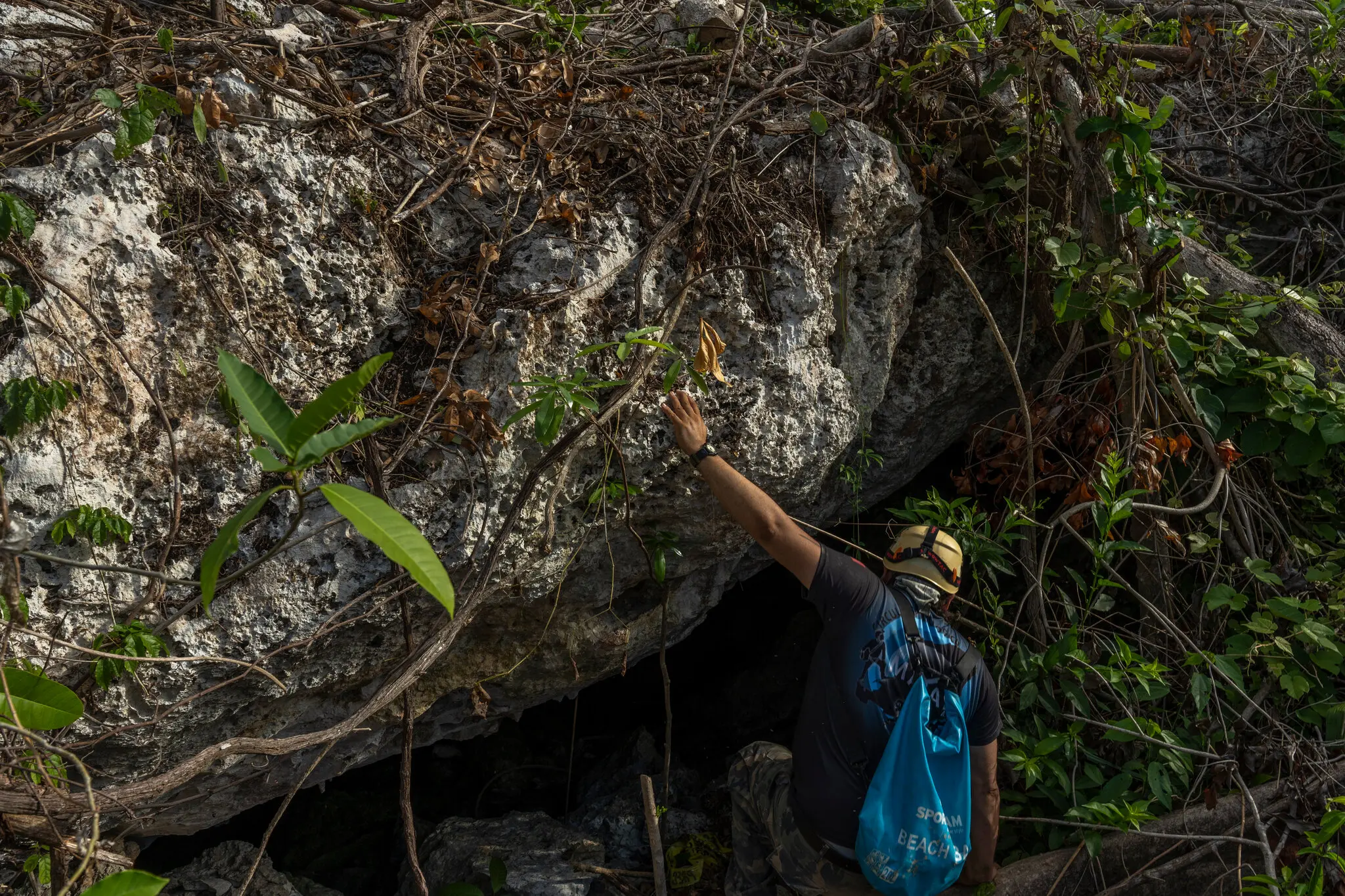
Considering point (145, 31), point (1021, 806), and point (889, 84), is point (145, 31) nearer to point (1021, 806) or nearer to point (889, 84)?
point (889, 84)

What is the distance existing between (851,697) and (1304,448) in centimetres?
224

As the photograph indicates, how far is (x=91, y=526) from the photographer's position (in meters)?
2.50

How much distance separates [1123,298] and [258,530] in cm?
336

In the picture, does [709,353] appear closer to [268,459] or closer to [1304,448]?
[268,459]

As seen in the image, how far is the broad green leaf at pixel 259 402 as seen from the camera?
5.48 ft

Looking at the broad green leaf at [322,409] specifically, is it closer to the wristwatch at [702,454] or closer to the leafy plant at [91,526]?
the leafy plant at [91,526]

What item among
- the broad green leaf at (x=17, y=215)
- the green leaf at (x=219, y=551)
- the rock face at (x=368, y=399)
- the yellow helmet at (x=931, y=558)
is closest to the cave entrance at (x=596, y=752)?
the rock face at (x=368, y=399)

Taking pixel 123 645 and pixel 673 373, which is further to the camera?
pixel 673 373

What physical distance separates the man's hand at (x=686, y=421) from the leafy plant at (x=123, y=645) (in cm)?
172

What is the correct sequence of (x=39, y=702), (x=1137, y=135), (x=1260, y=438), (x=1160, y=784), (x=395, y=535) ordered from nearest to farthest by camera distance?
1. (x=395, y=535)
2. (x=39, y=702)
3. (x=1160, y=784)
4. (x=1137, y=135)
5. (x=1260, y=438)

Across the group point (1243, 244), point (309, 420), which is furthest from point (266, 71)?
point (1243, 244)

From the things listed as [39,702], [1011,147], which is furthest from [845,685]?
[1011,147]

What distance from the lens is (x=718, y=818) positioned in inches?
163

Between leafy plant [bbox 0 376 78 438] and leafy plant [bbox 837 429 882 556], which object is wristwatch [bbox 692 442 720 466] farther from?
leafy plant [bbox 0 376 78 438]
